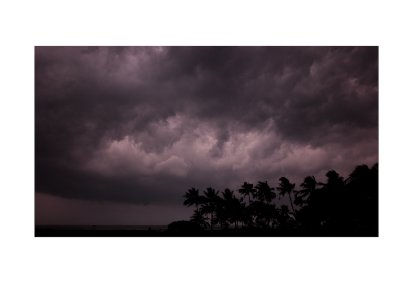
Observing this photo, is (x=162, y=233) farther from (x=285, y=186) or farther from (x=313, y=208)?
(x=285, y=186)

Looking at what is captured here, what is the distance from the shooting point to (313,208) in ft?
96.5

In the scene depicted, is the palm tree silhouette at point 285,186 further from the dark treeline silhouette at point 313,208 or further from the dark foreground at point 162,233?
the dark foreground at point 162,233

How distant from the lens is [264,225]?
4766cm

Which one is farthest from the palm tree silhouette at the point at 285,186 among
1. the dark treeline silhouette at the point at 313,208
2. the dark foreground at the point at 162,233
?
the dark foreground at the point at 162,233

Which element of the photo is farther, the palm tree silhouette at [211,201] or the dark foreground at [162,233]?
the palm tree silhouette at [211,201]

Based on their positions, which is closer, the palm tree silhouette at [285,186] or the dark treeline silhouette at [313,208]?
the dark treeline silhouette at [313,208]

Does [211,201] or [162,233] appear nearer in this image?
[162,233]

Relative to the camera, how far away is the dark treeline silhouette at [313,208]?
78.8 feet

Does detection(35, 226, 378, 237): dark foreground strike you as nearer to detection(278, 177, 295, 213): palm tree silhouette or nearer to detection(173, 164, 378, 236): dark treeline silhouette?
detection(173, 164, 378, 236): dark treeline silhouette

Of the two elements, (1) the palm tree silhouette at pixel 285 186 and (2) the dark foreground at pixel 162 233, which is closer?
(2) the dark foreground at pixel 162 233

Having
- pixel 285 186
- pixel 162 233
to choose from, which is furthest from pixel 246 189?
pixel 162 233

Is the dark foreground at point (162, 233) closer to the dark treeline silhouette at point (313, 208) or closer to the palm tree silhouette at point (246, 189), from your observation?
the dark treeline silhouette at point (313, 208)
